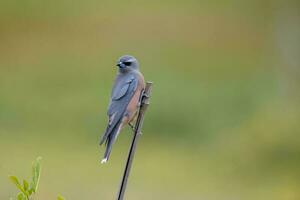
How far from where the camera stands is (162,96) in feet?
41.0

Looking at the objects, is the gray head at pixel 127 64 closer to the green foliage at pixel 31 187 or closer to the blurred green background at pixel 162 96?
the green foliage at pixel 31 187

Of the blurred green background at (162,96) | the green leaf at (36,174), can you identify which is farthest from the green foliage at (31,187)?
the blurred green background at (162,96)

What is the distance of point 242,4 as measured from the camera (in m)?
18.7

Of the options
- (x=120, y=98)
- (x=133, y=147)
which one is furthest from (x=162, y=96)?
(x=133, y=147)

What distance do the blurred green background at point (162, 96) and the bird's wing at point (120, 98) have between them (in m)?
4.54

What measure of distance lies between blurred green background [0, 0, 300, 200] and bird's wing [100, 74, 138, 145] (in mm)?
4535

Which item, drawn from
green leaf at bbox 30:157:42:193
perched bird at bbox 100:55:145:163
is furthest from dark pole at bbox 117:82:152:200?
perched bird at bbox 100:55:145:163

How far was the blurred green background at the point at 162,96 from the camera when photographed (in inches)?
365

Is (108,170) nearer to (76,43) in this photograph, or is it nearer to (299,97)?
(299,97)

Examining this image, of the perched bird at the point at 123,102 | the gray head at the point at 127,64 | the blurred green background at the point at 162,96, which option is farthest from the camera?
the blurred green background at the point at 162,96

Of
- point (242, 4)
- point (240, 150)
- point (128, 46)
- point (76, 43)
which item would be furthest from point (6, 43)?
point (240, 150)

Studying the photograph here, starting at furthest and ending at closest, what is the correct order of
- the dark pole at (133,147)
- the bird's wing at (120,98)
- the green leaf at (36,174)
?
the bird's wing at (120,98) < the dark pole at (133,147) < the green leaf at (36,174)

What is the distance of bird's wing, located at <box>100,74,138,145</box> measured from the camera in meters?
3.62

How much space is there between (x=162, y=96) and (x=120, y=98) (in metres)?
8.72
